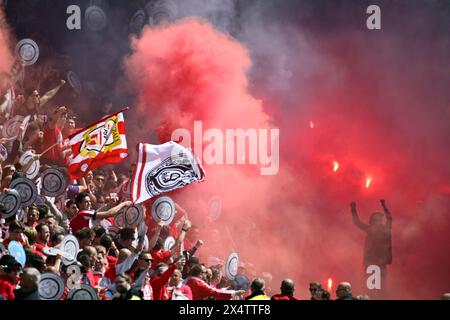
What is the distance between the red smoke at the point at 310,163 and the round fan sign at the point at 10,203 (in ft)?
17.5

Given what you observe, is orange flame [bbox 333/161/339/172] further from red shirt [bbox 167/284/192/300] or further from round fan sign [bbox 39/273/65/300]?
round fan sign [bbox 39/273/65/300]

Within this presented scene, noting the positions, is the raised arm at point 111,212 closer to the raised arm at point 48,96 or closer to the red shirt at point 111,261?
the red shirt at point 111,261

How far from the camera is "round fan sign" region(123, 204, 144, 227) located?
36.8 ft

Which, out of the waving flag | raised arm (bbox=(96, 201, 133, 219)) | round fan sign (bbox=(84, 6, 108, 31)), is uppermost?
round fan sign (bbox=(84, 6, 108, 31))

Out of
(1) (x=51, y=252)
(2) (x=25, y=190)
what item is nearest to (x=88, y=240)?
(2) (x=25, y=190)

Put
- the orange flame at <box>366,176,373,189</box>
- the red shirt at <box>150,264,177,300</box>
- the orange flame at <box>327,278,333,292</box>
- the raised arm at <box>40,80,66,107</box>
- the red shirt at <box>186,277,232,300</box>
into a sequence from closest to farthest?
the red shirt at <box>150,264,177,300</box> < the red shirt at <box>186,277,232,300</box> < the raised arm at <box>40,80,66,107</box> < the orange flame at <box>327,278,333,292</box> < the orange flame at <box>366,176,373,189</box>

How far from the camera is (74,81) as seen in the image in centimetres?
1530

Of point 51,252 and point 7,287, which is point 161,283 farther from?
point 7,287

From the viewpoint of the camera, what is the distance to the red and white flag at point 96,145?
11.4 metres

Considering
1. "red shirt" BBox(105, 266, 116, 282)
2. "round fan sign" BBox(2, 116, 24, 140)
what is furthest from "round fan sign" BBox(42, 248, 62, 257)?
"round fan sign" BBox(2, 116, 24, 140)

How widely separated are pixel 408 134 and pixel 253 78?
7.87 feet

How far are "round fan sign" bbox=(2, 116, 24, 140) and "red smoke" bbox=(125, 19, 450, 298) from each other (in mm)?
3526

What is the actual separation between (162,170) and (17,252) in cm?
261

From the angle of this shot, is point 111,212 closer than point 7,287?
No
